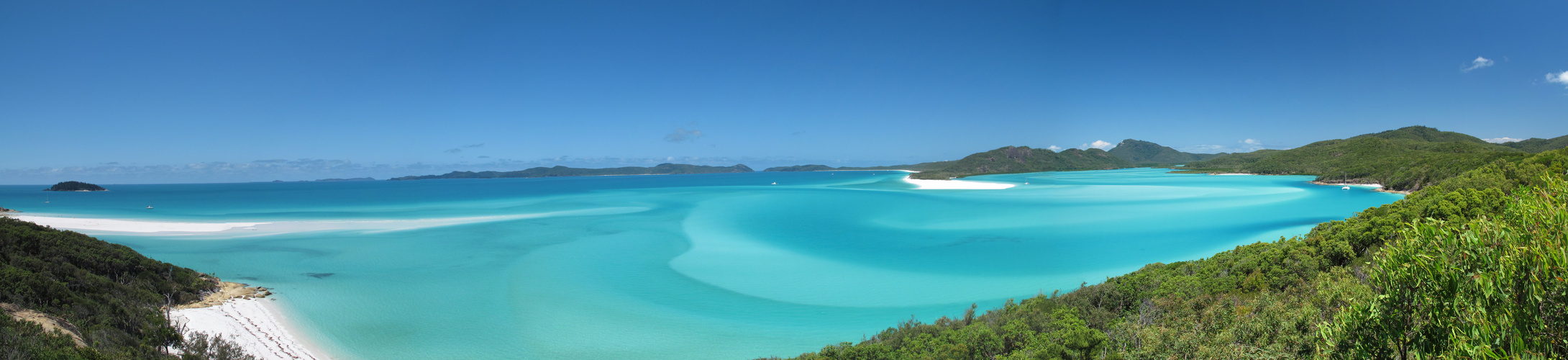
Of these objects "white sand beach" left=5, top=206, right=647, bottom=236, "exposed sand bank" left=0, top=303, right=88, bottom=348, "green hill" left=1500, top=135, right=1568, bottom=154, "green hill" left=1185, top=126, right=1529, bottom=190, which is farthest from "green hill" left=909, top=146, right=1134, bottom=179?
"exposed sand bank" left=0, top=303, right=88, bottom=348

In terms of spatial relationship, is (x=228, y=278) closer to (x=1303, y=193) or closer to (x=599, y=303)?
(x=599, y=303)

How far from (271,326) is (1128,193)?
60103 millimetres

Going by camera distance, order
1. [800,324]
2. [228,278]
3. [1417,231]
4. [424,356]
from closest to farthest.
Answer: [1417,231] < [424,356] < [800,324] < [228,278]

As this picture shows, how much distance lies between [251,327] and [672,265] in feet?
36.4

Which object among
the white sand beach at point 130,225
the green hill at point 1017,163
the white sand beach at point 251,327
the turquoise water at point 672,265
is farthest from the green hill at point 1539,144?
the white sand beach at point 130,225

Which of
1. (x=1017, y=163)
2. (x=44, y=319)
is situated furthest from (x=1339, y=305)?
(x=1017, y=163)

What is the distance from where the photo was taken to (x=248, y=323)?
1188 cm

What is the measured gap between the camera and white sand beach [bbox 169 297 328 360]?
402 inches

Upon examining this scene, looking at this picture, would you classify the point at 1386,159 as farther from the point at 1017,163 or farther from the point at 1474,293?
the point at 1474,293

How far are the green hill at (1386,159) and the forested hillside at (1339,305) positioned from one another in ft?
163

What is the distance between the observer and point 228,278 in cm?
1689

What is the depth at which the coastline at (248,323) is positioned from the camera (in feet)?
33.6

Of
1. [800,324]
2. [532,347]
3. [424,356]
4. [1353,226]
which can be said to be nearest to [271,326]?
[424,356]

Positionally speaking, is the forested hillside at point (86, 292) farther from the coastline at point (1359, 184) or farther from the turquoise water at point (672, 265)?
the coastline at point (1359, 184)
